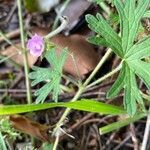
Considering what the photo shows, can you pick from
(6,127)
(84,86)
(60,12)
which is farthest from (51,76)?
(60,12)

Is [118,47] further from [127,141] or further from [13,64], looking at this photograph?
[13,64]

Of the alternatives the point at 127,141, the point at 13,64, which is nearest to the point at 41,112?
the point at 13,64

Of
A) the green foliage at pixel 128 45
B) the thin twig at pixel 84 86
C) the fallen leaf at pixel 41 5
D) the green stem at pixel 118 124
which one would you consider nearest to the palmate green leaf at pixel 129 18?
the green foliage at pixel 128 45

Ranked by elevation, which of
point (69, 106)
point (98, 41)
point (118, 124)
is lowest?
point (118, 124)

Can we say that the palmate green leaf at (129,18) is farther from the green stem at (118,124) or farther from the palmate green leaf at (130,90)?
the green stem at (118,124)

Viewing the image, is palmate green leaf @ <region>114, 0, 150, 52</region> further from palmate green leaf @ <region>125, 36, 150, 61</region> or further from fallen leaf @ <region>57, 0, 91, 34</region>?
fallen leaf @ <region>57, 0, 91, 34</region>

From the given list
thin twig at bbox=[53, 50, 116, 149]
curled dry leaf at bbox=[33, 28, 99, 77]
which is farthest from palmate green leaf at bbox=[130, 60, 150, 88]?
curled dry leaf at bbox=[33, 28, 99, 77]

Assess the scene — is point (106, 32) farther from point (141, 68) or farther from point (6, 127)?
point (6, 127)

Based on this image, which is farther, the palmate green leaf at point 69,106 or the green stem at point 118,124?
the green stem at point 118,124
